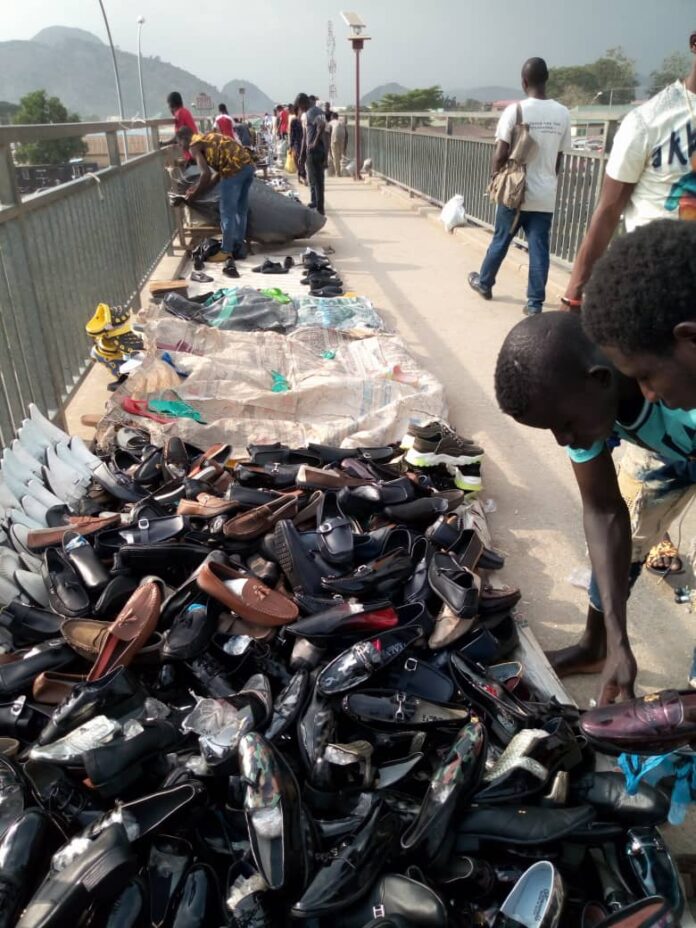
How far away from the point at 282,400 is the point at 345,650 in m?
2.35

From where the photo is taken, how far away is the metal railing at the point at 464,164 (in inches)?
257

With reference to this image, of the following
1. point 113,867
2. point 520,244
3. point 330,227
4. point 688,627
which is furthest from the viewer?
point 330,227

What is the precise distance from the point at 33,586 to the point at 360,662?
4.31 ft

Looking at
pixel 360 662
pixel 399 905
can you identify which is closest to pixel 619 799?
pixel 399 905

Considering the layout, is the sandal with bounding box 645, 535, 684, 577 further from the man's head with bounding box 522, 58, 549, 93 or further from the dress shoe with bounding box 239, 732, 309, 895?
the man's head with bounding box 522, 58, 549, 93

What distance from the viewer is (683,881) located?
1.68m

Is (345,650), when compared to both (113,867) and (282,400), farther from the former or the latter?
(282,400)

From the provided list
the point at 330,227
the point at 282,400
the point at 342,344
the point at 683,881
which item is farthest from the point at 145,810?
the point at 330,227

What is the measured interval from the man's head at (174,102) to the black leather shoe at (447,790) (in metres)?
11.6

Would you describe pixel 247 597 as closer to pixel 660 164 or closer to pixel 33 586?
pixel 33 586

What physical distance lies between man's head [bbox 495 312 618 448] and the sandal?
1386 millimetres

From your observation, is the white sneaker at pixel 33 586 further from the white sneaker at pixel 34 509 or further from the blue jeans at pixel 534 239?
the blue jeans at pixel 534 239

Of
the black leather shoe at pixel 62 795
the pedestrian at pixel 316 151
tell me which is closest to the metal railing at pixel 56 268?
the black leather shoe at pixel 62 795

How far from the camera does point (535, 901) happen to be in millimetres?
1463
